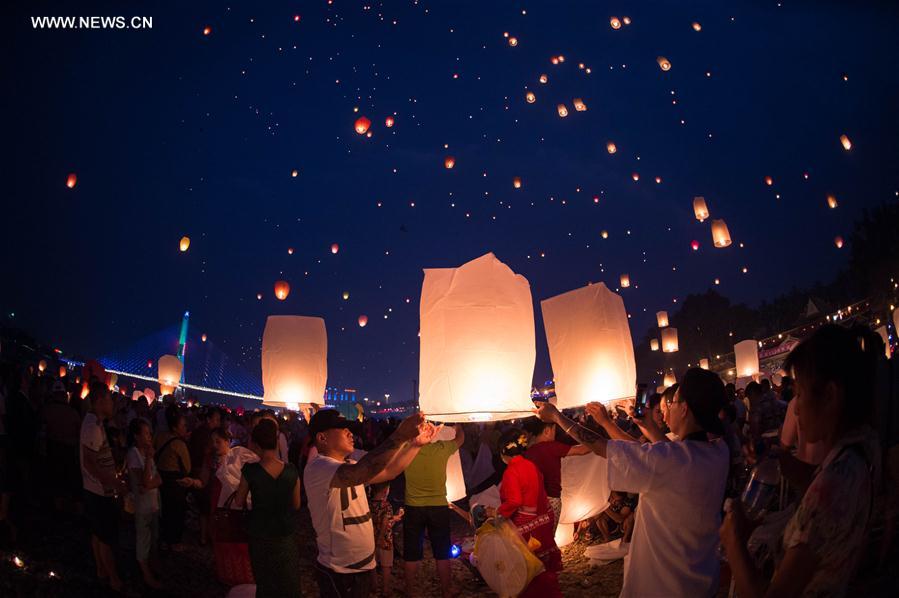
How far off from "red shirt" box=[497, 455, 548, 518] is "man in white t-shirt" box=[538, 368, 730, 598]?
6.23 feet

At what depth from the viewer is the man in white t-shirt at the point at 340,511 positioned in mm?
3484

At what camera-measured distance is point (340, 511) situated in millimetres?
3605

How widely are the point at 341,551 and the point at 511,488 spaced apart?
1329 millimetres

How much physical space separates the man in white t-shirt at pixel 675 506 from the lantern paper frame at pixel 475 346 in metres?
0.85

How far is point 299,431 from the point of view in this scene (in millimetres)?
15195

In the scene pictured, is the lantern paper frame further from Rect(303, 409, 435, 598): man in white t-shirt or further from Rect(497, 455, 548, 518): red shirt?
Rect(497, 455, 548, 518): red shirt

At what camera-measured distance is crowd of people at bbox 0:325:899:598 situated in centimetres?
150

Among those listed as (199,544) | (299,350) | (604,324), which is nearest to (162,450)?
(199,544)

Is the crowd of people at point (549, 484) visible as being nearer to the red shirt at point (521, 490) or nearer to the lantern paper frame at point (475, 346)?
the red shirt at point (521, 490)

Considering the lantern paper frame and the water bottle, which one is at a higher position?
the lantern paper frame

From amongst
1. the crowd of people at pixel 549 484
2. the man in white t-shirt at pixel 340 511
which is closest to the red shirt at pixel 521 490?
the crowd of people at pixel 549 484

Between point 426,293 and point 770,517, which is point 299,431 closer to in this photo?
point 426,293

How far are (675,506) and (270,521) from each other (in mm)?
2450

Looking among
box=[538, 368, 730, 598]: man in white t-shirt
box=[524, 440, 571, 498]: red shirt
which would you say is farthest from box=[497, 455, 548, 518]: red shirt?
box=[538, 368, 730, 598]: man in white t-shirt
